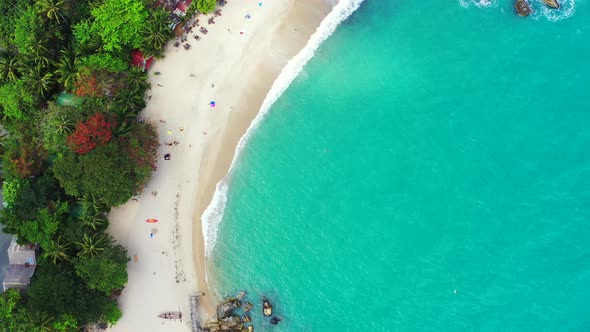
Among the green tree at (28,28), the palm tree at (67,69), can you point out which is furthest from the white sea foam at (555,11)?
the green tree at (28,28)

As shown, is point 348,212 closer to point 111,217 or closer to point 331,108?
point 331,108

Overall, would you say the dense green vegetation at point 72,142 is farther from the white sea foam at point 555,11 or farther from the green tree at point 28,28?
the white sea foam at point 555,11

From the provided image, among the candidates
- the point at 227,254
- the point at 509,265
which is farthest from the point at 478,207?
the point at 227,254

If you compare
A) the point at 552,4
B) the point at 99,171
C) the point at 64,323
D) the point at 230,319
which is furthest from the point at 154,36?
the point at 552,4

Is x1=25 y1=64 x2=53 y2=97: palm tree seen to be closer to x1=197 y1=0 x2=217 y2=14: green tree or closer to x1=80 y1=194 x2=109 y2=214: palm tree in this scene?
x1=80 y1=194 x2=109 y2=214: palm tree

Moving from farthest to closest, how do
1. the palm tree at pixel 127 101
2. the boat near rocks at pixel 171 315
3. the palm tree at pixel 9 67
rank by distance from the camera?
the boat near rocks at pixel 171 315
the palm tree at pixel 127 101
the palm tree at pixel 9 67
